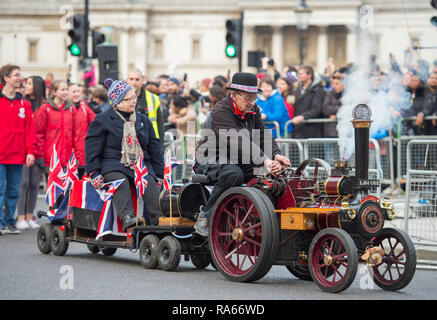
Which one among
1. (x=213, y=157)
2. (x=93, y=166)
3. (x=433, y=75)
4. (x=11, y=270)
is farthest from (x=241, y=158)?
(x=433, y=75)

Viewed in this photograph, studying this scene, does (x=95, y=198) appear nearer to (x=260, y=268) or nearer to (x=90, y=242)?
(x=90, y=242)

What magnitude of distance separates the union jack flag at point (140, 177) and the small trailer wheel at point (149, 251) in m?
0.60

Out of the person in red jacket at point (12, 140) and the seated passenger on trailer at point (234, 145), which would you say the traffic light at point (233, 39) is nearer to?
the person in red jacket at point (12, 140)

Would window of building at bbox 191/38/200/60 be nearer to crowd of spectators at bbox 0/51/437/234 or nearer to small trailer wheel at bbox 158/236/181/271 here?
crowd of spectators at bbox 0/51/437/234

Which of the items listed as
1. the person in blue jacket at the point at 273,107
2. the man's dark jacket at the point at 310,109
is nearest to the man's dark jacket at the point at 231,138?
the person in blue jacket at the point at 273,107

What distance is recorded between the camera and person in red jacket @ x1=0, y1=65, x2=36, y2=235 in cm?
1334

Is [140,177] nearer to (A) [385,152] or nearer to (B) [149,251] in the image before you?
(B) [149,251]

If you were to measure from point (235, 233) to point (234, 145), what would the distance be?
90 centimetres

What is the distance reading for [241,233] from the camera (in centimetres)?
848

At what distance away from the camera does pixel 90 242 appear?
33.7 feet

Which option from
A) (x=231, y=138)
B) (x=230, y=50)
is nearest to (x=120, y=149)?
(x=231, y=138)

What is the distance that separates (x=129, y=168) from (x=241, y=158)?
1670 millimetres

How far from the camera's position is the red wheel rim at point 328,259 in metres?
7.69
